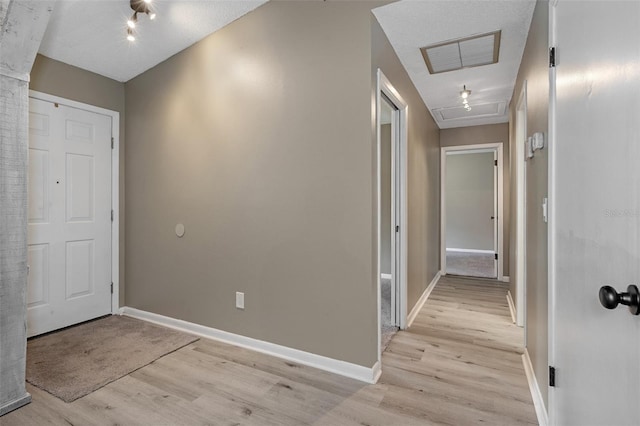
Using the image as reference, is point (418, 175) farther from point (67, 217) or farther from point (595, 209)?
point (67, 217)

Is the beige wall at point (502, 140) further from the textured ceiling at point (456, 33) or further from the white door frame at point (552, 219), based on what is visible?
the white door frame at point (552, 219)

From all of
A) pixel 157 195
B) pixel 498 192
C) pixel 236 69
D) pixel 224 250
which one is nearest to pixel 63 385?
pixel 224 250

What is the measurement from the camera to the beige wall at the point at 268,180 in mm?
2102

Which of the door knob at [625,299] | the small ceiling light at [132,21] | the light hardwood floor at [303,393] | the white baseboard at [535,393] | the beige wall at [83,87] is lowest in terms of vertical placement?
the light hardwood floor at [303,393]

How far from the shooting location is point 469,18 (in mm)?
2207

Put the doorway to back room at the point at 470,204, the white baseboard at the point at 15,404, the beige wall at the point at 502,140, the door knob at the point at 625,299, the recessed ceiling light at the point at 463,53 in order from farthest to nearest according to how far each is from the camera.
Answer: the doorway to back room at the point at 470,204, the beige wall at the point at 502,140, the recessed ceiling light at the point at 463,53, the white baseboard at the point at 15,404, the door knob at the point at 625,299

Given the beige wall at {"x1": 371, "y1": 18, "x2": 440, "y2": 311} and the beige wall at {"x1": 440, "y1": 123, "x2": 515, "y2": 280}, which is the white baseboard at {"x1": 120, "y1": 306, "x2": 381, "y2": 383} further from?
the beige wall at {"x1": 440, "y1": 123, "x2": 515, "y2": 280}

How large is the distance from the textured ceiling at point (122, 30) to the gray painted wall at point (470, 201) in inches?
265

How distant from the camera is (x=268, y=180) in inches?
96.3

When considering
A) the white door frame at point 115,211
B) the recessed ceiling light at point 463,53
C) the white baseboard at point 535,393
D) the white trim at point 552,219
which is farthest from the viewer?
the white door frame at point 115,211

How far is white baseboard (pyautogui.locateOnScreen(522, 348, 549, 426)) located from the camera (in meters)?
1.65

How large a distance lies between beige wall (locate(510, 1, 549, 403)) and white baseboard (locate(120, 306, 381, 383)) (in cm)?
102

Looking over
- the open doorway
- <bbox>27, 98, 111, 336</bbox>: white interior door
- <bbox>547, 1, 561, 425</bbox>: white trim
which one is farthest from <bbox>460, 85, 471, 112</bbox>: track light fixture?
<bbox>27, 98, 111, 336</bbox>: white interior door

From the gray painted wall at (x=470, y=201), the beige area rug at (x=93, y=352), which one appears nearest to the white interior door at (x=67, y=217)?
the beige area rug at (x=93, y=352)
